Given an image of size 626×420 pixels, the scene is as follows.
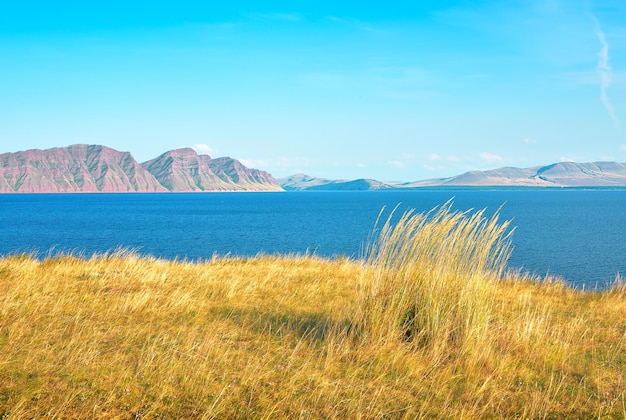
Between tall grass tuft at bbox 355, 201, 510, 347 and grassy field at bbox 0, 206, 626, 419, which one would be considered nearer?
grassy field at bbox 0, 206, 626, 419

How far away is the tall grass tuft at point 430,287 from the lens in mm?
7695

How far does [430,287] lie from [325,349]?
1.97m

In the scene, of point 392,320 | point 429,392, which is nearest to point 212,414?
point 429,392

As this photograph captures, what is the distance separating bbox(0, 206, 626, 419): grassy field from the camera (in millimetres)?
5457

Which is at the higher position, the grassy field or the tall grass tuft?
the tall grass tuft

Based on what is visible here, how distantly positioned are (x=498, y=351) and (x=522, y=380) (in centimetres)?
108

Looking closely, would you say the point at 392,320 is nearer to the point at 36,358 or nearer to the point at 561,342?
the point at 561,342

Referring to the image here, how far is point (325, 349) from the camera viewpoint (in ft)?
24.1

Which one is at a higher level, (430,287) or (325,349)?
(430,287)

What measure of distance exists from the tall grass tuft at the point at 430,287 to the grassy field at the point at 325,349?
0.03 metres

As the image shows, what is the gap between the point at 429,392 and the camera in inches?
234

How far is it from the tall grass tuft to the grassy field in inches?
Result: 1.2

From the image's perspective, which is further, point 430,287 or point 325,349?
point 430,287

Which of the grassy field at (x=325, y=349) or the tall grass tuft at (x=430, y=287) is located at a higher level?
the tall grass tuft at (x=430, y=287)
